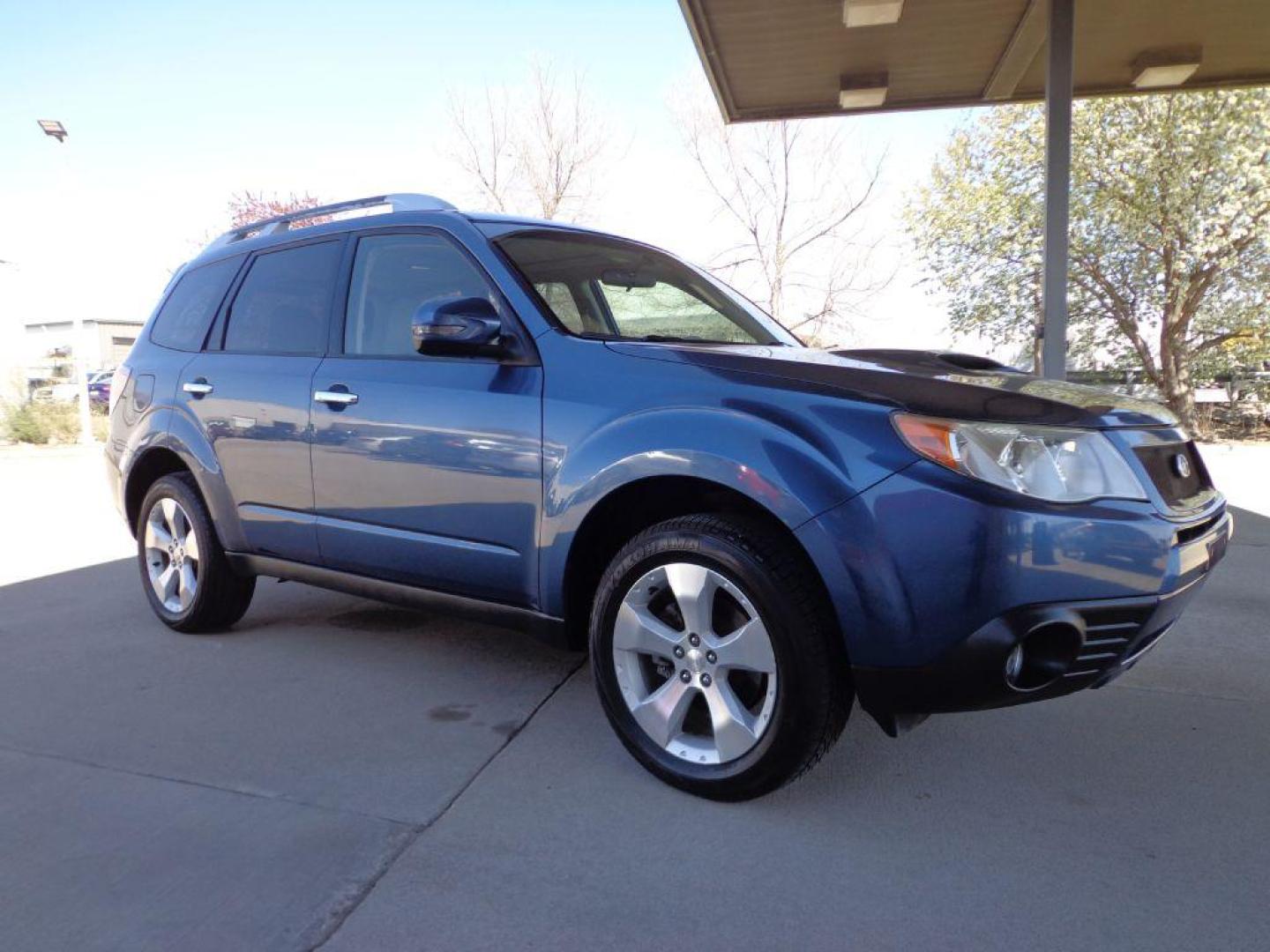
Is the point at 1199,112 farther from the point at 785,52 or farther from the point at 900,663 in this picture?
the point at 900,663

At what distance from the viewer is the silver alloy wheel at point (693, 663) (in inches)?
101

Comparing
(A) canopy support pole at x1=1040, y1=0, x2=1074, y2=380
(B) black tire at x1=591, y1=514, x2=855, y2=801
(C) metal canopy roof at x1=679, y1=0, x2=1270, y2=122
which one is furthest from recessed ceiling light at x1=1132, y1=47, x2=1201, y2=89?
(B) black tire at x1=591, y1=514, x2=855, y2=801

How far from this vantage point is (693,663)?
267cm

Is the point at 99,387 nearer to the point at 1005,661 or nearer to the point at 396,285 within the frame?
the point at 396,285

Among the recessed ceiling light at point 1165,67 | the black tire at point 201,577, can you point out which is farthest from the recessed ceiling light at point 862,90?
the black tire at point 201,577

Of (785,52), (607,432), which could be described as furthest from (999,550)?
(785,52)

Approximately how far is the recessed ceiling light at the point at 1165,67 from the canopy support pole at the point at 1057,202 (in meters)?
2.08

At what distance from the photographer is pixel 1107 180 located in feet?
47.2

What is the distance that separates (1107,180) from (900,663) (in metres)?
14.7

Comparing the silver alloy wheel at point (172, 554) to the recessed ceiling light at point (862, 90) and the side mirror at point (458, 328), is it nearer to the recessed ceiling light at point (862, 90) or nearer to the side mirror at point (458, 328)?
the side mirror at point (458, 328)

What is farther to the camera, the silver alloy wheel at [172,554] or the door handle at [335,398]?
the silver alloy wheel at [172,554]

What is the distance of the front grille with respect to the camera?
2451mm

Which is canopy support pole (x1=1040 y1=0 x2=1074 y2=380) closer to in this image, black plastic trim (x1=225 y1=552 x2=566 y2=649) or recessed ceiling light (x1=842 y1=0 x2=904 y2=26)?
recessed ceiling light (x1=842 y1=0 x2=904 y2=26)

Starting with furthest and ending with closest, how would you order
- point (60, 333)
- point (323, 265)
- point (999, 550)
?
point (60, 333), point (323, 265), point (999, 550)
